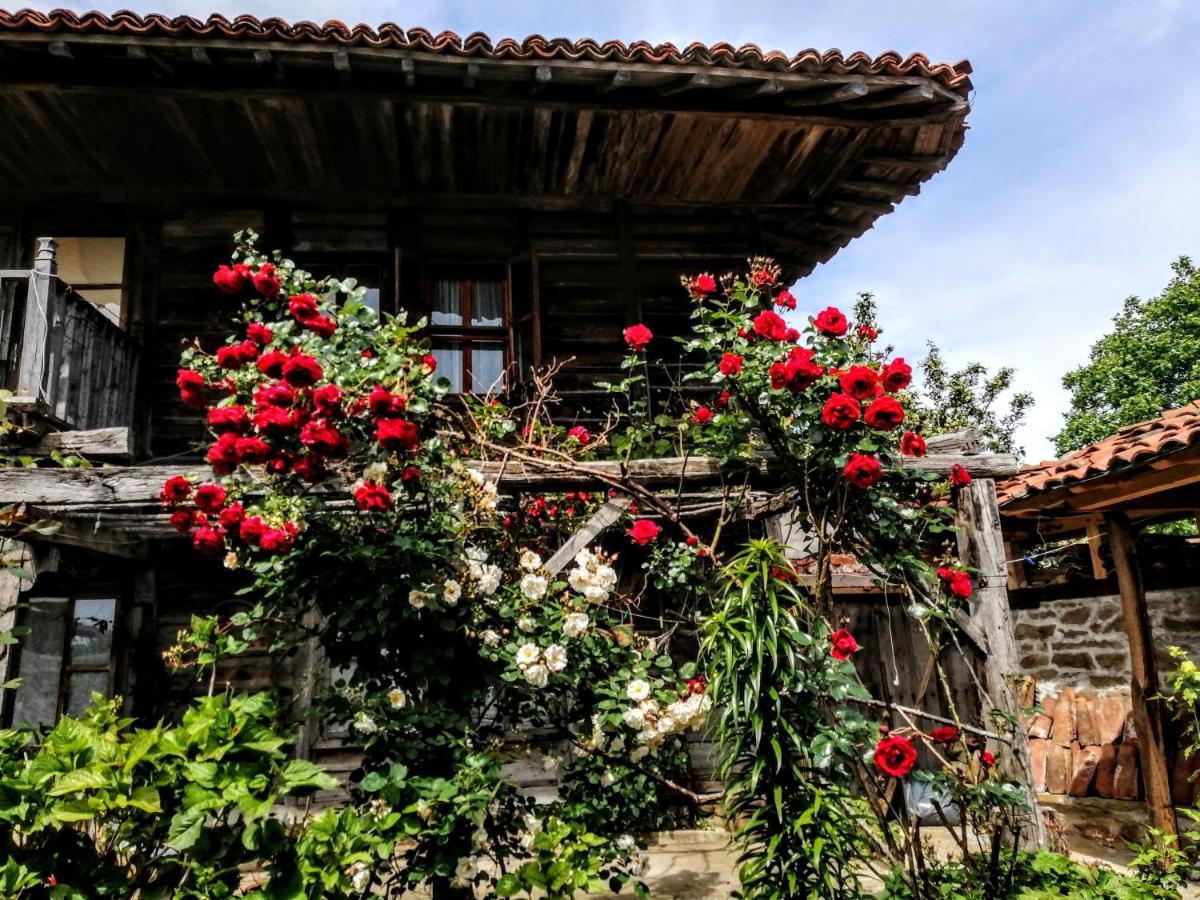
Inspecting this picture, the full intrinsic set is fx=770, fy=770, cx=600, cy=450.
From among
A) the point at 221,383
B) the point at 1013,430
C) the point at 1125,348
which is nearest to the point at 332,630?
the point at 221,383

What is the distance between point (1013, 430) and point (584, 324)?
16861mm

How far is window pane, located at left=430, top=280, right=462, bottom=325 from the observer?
6691 millimetres

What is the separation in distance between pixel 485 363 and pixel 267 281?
3.22 meters

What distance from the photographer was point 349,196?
21.7 ft

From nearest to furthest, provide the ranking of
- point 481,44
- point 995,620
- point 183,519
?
point 183,519, point 995,620, point 481,44

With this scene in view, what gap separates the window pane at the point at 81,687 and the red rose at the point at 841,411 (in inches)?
244

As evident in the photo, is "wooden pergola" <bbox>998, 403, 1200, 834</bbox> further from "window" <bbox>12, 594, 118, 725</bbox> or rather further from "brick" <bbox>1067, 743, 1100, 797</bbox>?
"window" <bbox>12, 594, 118, 725</bbox>

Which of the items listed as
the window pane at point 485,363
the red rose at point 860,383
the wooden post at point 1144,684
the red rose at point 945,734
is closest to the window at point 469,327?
the window pane at point 485,363

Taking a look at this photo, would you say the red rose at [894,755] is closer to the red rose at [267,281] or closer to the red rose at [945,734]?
the red rose at [945,734]

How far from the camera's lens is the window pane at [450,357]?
6.55m

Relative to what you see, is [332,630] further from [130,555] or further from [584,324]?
[584,324]

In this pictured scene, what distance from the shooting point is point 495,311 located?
6.77 metres

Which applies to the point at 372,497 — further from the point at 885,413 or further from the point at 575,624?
the point at 885,413

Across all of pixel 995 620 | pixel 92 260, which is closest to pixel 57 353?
pixel 92 260
